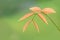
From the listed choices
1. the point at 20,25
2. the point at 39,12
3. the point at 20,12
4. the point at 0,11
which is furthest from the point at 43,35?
the point at 39,12

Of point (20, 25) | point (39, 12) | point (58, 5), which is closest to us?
point (39, 12)

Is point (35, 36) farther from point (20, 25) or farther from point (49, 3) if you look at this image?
point (49, 3)

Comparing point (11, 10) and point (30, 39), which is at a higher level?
point (11, 10)

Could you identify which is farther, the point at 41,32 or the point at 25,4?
the point at 25,4

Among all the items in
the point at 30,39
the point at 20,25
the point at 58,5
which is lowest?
the point at 30,39

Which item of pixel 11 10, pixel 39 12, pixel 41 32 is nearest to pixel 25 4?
pixel 11 10

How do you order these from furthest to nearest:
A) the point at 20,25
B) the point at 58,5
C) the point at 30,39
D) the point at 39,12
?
the point at 58,5, the point at 20,25, the point at 30,39, the point at 39,12

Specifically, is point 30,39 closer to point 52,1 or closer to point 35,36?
point 35,36
